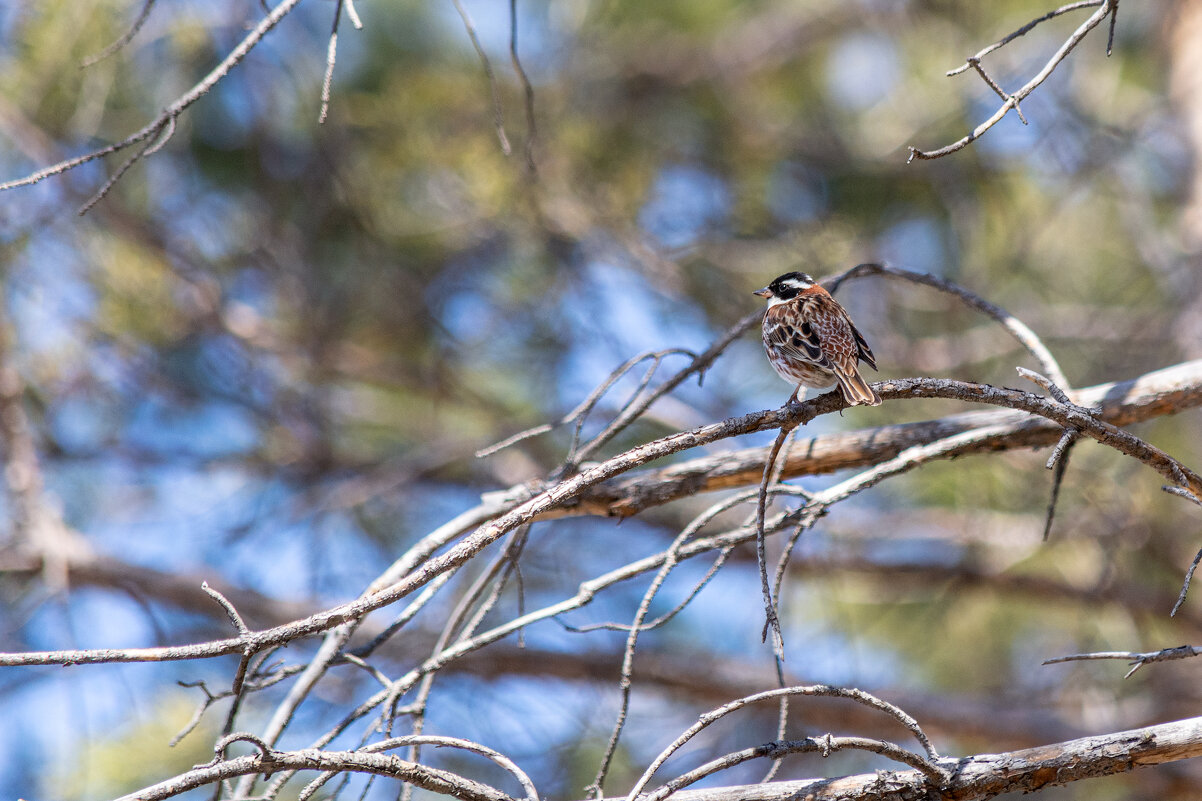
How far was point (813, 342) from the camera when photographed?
10.5 feet

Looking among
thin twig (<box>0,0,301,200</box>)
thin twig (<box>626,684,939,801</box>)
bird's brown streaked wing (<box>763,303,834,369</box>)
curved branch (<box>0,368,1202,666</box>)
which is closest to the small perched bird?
bird's brown streaked wing (<box>763,303,834,369</box>)

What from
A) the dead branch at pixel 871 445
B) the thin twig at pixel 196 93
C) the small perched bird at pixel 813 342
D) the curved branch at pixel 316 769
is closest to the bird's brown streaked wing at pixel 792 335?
the small perched bird at pixel 813 342

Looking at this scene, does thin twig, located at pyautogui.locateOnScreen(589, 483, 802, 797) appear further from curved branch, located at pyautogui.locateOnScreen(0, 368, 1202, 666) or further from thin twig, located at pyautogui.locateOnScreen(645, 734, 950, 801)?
curved branch, located at pyautogui.locateOnScreen(0, 368, 1202, 666)

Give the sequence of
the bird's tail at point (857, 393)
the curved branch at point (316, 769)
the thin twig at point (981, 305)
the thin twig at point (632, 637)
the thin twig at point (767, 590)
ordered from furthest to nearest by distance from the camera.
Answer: the thin twig at point (981, 305), the bird's tail at point (857, 393), the thin twig at point (632, 637), the thin twig at point (767, 590), the curved branch at point (316, 769)

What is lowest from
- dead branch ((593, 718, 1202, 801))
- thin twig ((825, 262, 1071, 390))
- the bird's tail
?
dead branch ((593, 718, 1202, 801))

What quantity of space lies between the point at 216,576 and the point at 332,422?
116cm

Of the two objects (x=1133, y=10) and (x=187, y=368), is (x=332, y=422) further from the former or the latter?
(x=1133, y=10)

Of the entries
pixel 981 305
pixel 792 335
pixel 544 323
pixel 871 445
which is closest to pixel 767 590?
pixel 871 445

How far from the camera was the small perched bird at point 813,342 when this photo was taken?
10.0ft

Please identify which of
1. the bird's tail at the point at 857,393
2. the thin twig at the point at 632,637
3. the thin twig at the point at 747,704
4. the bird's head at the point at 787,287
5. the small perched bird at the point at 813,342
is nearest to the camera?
the thin twig at the point at 747,704

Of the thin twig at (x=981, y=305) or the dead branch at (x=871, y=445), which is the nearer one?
the thin twig at (x=981, y=305)

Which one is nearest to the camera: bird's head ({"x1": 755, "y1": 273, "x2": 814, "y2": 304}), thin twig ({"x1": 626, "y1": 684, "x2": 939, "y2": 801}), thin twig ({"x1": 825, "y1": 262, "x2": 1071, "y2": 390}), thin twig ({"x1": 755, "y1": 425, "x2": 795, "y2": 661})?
thin twig ({"x1": 626, "y1": 684, "x2": 939, "y2": 801})

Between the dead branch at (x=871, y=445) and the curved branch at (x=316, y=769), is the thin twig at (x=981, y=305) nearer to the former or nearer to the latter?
the dead branch at (x=871, y=445)

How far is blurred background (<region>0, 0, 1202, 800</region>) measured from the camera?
5.03m
